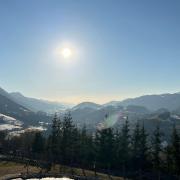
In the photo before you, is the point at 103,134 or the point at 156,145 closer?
the point at 156,145

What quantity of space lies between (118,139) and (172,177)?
20.0m

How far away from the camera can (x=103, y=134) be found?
3110 inches

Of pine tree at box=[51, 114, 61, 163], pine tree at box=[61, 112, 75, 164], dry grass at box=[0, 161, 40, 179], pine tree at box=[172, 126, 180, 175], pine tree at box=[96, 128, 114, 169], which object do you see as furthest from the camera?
pine tree at box=[51, 114, 61, 163]

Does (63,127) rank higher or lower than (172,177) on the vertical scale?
higher

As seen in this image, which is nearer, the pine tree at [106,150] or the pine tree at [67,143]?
the pine tree at [106,150]

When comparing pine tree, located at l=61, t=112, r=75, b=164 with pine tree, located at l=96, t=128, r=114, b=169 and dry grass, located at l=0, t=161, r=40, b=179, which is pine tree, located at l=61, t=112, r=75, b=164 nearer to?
pine tree, located at l=96, t=128, r=114, b=169

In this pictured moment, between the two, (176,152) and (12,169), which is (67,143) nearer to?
(12,169)

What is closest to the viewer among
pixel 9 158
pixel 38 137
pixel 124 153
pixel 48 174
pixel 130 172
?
pixel 48 174

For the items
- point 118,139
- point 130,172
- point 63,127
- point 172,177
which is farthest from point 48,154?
point 172,177

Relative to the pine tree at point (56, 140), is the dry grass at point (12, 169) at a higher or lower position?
lower

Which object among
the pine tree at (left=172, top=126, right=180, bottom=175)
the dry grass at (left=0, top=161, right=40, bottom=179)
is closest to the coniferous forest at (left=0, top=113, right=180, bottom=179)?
the pine tree at (left=172, top=126, right=180, bottom=175)

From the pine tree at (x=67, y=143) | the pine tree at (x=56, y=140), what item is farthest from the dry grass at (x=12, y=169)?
the pine tree at (x=67, y=143)

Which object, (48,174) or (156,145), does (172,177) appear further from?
(48,174)

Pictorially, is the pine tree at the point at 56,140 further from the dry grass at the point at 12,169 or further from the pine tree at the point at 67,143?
the dry grass at the point at 12,169
